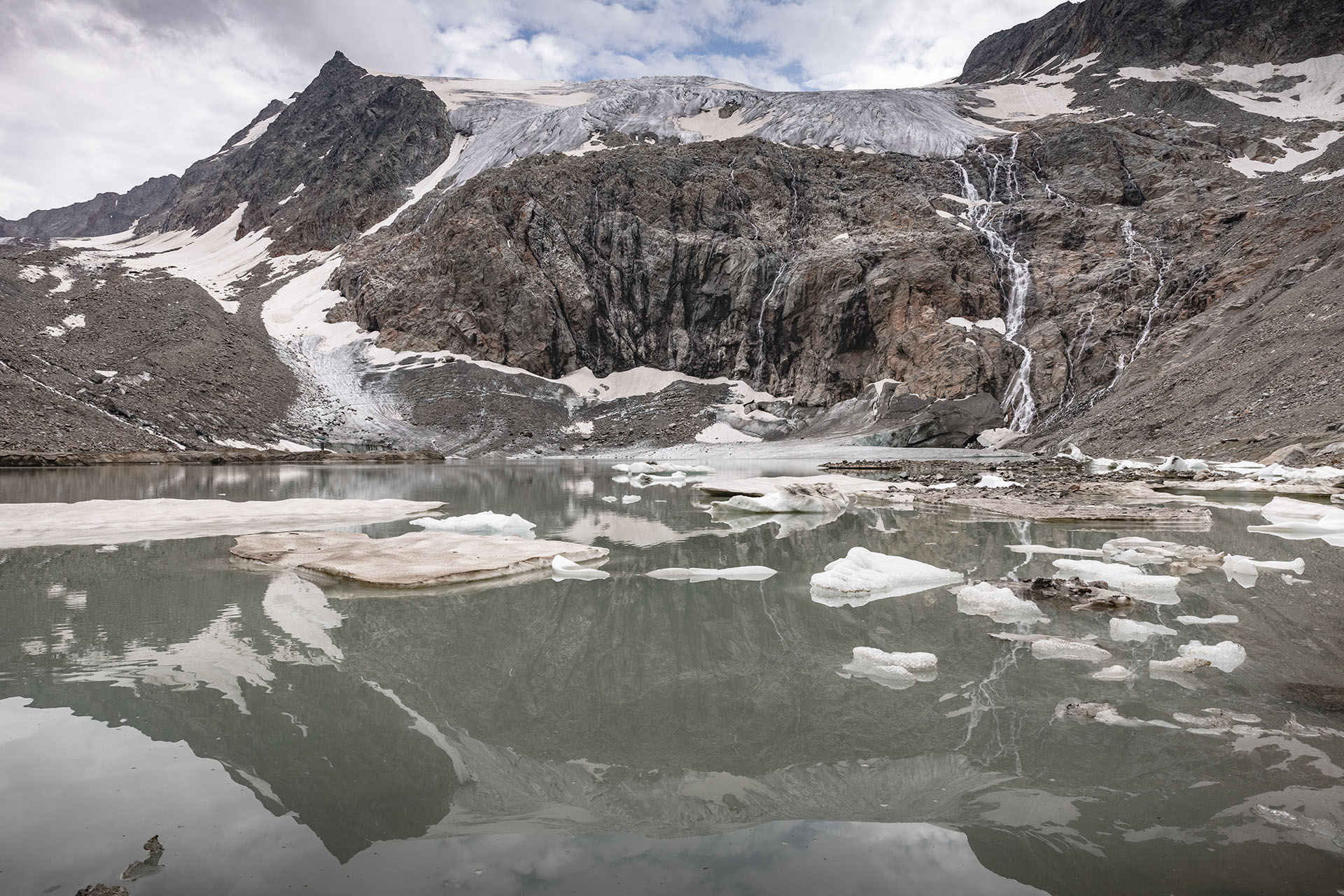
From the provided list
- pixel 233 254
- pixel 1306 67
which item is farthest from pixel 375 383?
pixel 1306 67

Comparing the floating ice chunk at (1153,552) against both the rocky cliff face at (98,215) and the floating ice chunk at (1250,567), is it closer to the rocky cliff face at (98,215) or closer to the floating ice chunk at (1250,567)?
the floating ice chunk at (1250,567)

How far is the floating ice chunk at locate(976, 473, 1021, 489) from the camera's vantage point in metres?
13.5

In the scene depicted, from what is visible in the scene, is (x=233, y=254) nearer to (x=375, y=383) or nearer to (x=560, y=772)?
(x=375, y=383)

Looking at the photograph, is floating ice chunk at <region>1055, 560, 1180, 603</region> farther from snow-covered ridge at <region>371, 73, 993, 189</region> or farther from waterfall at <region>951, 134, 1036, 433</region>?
snow-covered ridge at <region>371, 73, 993, 189</region>

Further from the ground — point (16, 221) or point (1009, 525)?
point (16, 221)

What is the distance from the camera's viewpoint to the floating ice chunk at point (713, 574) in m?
5.74

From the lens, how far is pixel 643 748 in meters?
2.58

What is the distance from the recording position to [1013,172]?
50.4 metres

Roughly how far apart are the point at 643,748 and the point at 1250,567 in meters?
5.96

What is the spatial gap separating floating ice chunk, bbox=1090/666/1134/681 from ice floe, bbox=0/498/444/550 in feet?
28.1

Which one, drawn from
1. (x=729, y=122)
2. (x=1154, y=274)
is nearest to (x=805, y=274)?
(x=1154, y=274)

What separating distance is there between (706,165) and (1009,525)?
A: 49873 millimetres

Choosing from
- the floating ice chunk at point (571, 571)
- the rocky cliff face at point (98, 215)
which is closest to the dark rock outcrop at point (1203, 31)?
the floating ice chunk at point (571, 571)

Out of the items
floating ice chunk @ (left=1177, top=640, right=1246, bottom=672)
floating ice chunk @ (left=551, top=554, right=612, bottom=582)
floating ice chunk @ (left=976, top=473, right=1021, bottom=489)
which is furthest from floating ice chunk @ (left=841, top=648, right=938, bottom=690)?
floating ice chunk @ (left=976, top=473, right=1021, bottom=489)
